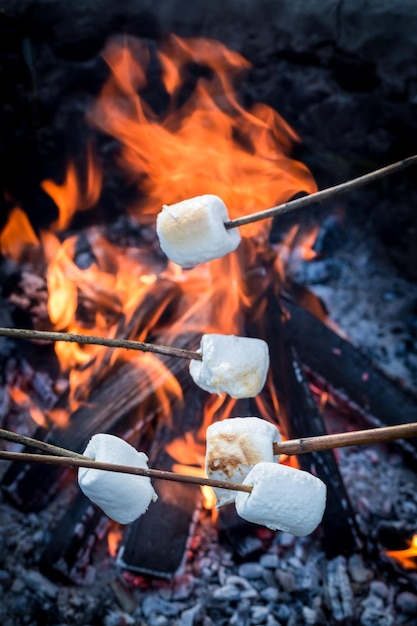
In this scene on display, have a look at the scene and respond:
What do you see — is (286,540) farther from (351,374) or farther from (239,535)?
(351,374)

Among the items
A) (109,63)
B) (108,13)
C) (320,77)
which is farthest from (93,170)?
(320,77)

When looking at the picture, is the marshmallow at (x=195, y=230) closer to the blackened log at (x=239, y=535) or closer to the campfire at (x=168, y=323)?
the campfire at (x=168, y=323)

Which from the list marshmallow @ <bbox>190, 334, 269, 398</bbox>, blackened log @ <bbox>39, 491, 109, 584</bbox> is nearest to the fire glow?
blackened log @ <bbox>39, 491, 109, 584</bbox>

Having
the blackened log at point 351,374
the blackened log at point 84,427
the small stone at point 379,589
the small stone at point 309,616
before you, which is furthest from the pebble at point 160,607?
the blackened log at point 351,374

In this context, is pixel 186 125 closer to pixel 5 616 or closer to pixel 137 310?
pixel 137 310

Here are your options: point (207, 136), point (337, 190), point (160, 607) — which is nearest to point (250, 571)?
point (160, 607)
